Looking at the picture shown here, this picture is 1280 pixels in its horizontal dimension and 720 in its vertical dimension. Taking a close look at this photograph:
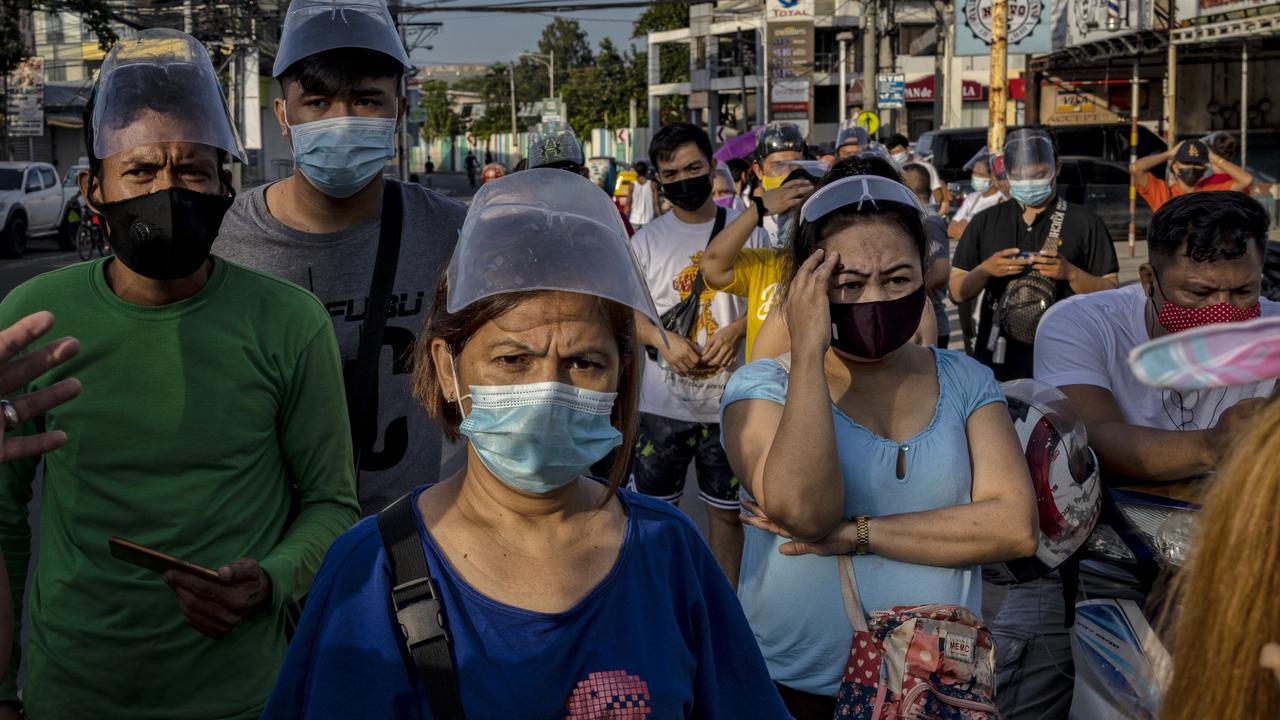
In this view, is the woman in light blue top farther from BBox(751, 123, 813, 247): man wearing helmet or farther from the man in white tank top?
the man in white tank top

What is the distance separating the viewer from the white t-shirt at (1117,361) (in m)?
3.86

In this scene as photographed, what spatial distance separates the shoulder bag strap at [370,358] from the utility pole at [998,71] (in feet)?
50.2

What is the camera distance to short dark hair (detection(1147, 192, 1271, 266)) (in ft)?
12.1

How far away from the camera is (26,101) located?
94.0 feet

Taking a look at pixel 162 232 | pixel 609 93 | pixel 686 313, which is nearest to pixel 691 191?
pixel 686 313

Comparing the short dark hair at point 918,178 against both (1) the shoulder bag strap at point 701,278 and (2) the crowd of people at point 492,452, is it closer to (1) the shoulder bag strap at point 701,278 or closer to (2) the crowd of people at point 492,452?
(1) the shoulder bag strap at point 701,278

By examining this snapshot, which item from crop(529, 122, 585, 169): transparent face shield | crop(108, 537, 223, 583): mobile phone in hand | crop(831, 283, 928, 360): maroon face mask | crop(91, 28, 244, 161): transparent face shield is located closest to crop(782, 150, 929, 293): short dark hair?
crop(831, 283, 928, 360): maroon face mask

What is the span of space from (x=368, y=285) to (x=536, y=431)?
1.48 metres

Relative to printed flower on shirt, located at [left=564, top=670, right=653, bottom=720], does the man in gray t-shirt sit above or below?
above

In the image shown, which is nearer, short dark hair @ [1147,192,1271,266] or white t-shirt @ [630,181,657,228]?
short dark hair @ [1147,192,1271,266]

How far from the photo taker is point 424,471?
3.41 metres

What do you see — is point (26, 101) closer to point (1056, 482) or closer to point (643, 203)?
point (643, 203)

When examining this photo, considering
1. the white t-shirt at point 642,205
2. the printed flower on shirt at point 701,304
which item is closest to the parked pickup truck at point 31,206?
the white t-shirt at point 642,205

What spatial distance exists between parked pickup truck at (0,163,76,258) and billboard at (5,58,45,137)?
0.86 m
